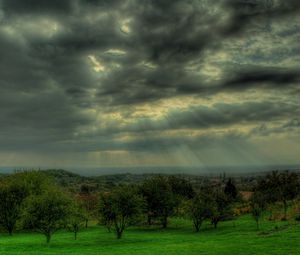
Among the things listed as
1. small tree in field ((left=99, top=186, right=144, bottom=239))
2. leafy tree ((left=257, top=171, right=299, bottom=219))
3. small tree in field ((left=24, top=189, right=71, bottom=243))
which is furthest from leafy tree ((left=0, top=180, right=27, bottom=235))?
leafy tree ((left=257, top=171, right=299, bottom=219))

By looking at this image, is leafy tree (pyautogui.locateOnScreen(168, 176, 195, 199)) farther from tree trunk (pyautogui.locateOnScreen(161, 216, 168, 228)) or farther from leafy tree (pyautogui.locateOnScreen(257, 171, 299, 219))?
tree trunk (pyautogui.locateOnScreen(161, 216, 168, 228))

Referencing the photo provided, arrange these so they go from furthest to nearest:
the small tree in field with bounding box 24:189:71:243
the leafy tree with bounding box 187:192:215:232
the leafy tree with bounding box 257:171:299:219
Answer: the leafy tree with bounding box 257:171:299:219 → the leafy tree with bounding box 187:192:215:232 → the small tree in field with bounding box 24:189:71:243

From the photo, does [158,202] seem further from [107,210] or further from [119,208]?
[107,210]

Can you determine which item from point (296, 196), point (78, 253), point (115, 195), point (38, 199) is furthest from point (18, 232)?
point (296, 196)

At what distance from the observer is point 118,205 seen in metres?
84.1

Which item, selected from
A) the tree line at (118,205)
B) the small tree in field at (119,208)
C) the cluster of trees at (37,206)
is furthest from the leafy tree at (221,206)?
the cluster of trees at (37,206)

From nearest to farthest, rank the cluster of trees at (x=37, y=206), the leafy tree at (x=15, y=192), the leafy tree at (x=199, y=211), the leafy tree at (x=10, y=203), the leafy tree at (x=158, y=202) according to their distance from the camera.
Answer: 1. the cluster of trees at (x=37, y=206)
2. the leafy tree at (x=199, y=211)
3. the leafy tree at (x=158, y=202)
4. the leafy tree at (x=10, y=203)
5. the leafy tree at (x=15, y=192)

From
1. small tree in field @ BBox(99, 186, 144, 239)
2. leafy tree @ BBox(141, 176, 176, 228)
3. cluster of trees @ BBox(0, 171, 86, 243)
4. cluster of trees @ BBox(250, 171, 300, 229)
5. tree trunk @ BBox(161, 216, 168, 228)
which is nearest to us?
cluster of trees @ BBox(0, 171, 86, 243)

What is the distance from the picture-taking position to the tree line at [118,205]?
81.3 metres

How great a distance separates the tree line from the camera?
8131cm

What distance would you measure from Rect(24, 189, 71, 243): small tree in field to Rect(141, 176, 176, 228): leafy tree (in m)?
31.3

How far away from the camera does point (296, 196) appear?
427 feet

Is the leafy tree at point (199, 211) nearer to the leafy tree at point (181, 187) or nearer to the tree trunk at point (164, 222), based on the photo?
the tree trunk at point (164, 222)

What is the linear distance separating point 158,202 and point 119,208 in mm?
26080
